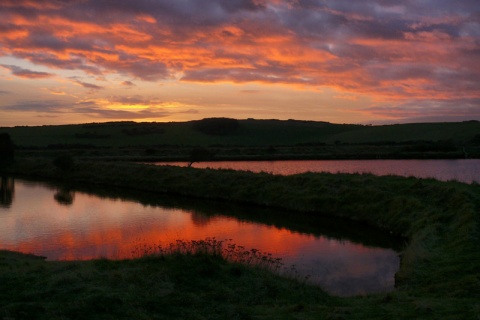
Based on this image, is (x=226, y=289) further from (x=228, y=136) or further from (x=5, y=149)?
(x=228, y=136)

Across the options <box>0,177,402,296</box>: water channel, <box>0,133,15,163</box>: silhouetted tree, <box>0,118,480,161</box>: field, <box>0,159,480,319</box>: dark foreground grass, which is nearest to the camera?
<box>0,159,480,319</box>: dark foreground grass

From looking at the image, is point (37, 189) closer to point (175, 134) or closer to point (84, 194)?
point (84, 194)

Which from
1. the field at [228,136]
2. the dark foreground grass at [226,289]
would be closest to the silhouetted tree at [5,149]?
the field at [228,136]

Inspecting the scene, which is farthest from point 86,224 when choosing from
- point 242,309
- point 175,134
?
point 175,134

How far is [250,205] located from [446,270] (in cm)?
2081

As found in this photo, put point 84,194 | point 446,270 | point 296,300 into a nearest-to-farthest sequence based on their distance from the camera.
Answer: point 296,300
point 446,270
point 84,194

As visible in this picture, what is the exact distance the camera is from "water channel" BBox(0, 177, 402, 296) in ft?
56.1

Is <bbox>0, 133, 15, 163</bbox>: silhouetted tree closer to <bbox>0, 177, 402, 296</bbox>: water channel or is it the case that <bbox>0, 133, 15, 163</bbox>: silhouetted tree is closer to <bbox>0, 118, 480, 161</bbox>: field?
<bbox>0, 118, 480, 161</bbox>: field

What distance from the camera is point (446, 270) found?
13039 millimetres

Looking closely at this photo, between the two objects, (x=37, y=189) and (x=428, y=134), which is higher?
(x=428, y=134)

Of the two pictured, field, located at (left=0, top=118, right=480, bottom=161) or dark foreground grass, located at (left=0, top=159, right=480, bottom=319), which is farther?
field, located at (left=0, top=118, right=480, bottom=161)

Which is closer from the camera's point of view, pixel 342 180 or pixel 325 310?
pixel 325 310

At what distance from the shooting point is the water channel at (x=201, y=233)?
1709cm

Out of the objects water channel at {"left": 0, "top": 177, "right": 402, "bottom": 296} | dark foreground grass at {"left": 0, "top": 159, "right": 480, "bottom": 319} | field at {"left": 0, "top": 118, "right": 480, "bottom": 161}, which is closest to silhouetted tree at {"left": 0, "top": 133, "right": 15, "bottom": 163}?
field at {"left": 0, "top": 118, "right": 480, "bottom": 161}
